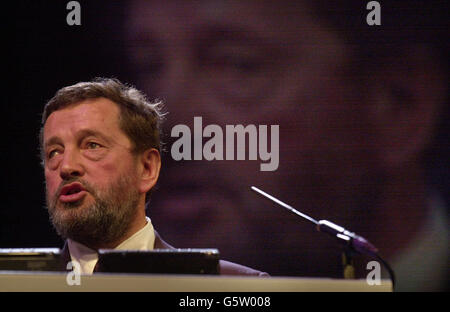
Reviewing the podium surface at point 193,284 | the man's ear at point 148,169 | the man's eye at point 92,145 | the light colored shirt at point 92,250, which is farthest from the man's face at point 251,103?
A: the podium surface at point 193,284

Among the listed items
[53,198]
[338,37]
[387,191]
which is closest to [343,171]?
[387,191]

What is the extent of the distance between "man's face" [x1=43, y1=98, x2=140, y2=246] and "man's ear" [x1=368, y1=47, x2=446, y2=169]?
164 cm

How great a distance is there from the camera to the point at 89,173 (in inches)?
90.4

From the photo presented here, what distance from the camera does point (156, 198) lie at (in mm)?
3475

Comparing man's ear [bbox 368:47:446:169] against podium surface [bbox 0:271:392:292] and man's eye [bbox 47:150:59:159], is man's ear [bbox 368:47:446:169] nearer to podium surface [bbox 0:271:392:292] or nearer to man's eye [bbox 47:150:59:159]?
man's eye [bbox 47:150:59:159]

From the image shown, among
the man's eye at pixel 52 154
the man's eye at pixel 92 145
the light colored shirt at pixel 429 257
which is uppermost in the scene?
the man's eye at pixel 92 145

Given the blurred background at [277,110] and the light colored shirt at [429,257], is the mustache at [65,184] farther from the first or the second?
the light colored shirt at [429,257]

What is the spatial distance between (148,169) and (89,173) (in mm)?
340

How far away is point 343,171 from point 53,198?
5.87ft

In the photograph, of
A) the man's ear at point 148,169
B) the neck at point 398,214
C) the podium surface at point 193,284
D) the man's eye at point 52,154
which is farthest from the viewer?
the neck at point 398,214

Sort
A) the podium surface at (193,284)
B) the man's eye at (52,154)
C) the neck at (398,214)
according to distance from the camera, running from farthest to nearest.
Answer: the neck at (398,214) < the man's eye at (52,154) < the podium surface at (193,284)

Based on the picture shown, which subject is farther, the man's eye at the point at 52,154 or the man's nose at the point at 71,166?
the man's eye at the point at 52,154

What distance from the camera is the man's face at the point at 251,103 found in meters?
3.46

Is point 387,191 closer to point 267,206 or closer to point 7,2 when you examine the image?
point 267,206
